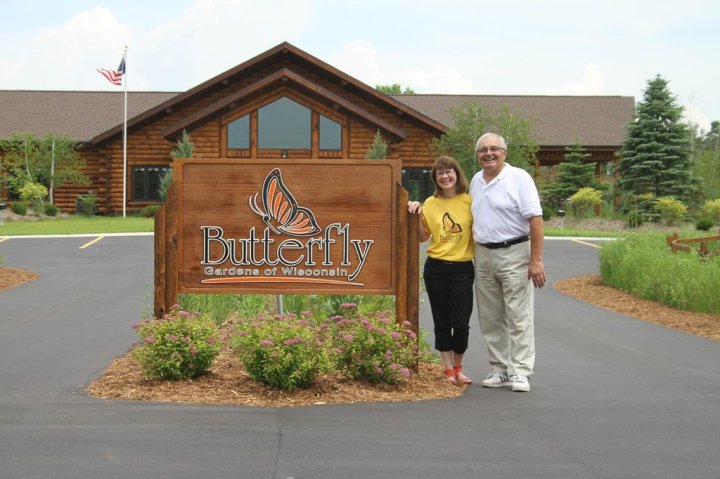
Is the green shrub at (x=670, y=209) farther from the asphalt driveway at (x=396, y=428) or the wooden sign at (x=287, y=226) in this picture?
the wooden sign at (x=287, y=226)

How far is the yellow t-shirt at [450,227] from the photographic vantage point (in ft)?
24.5

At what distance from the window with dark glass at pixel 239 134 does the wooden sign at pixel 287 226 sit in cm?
2939

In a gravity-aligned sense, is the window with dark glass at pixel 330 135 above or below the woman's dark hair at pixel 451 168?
above

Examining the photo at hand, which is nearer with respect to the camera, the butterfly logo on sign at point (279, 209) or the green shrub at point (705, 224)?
the butterfly logo on sign at point (279, 209)

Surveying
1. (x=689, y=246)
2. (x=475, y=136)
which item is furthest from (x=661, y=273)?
(x=475, y=136)

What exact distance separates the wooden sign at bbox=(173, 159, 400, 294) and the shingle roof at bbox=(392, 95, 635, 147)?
113ft

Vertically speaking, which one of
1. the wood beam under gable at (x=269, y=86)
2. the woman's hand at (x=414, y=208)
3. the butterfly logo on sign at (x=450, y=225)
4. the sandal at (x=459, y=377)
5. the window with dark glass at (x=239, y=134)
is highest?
the wood beam under gable at (x=269, y=86)

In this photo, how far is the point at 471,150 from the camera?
120ft

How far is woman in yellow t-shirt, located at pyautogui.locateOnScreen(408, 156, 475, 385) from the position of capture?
746 cm

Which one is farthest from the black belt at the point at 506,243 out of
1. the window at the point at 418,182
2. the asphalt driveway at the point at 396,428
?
the window at the point at 418,182

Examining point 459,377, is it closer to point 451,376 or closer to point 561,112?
point 451,376

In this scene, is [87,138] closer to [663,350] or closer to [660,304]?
[660,304]

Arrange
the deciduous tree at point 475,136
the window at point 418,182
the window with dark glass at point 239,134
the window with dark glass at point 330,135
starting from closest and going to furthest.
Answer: the deciduous tree at point 475,136, the window with dark glass at point 239,134, the window with dark glass at point 330,135, the window at point 418,182

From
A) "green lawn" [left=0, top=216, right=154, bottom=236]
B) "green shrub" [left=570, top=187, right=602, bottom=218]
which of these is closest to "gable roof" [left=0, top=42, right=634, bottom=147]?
"green lawn" [left=0, top=216, right=154, bottom=236]
